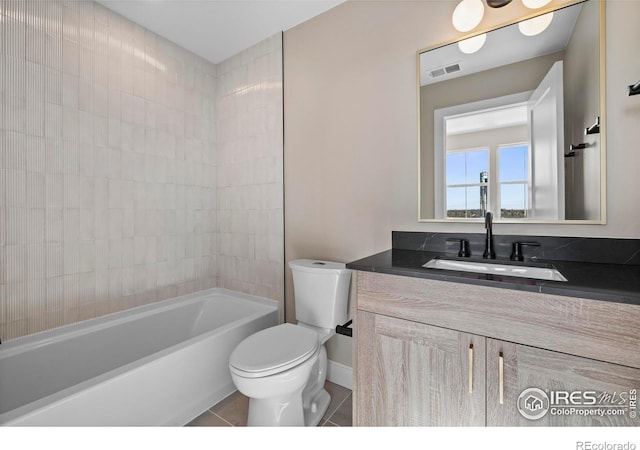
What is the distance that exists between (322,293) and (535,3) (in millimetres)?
1768

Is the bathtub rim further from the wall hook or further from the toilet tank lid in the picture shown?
the wall hook

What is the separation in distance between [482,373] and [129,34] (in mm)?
2821

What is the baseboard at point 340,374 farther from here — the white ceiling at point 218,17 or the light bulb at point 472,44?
the white ceiling at point 218,17

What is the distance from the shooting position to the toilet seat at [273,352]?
1.24 m

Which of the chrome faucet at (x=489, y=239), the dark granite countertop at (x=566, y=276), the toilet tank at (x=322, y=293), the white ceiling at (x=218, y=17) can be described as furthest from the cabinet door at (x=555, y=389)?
the white ceiling at (x=218, y=17)

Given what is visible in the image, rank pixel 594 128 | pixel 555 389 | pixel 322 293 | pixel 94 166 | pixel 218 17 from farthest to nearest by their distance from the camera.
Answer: pixel 218 17 < pixel 94 166 < pixel 322 293 < pixel 594 128 < pixel 555 389

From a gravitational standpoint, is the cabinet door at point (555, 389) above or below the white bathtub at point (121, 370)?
above

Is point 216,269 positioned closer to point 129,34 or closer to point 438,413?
point 129,34

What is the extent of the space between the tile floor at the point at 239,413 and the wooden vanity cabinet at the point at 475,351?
43 centimetres

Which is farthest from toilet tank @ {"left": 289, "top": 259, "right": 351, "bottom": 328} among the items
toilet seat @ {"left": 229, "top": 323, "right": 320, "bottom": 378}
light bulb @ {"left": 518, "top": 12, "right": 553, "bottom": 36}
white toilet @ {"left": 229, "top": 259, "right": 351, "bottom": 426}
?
light bulb @ {"left": 518, "top": 12, "right": 553, "bottom": 36}

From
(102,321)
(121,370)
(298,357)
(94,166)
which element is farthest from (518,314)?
(94,166)

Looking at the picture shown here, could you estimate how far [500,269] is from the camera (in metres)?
1.24

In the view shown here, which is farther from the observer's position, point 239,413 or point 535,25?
point 239,413

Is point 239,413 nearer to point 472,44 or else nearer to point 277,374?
point 277,374
